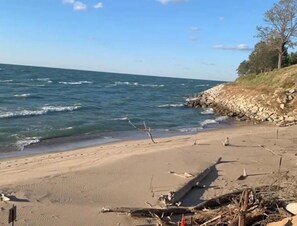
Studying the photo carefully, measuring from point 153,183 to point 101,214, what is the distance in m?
2.92

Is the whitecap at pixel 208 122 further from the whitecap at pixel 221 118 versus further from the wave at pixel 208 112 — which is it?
the wave at pixel 208 112

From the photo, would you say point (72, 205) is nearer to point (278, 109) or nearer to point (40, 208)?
point (40, 208)

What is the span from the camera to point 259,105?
3512 cm

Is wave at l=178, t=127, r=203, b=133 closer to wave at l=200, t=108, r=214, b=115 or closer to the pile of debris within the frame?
wave at l=200, t=108, r=214, b=115

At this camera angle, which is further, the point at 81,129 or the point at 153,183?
the point at 81,129

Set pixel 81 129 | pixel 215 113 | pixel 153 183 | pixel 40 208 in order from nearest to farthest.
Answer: pixel 40 208
pixel 153 183
pixel 81 129
pixel 215 113

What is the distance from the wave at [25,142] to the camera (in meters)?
19.3

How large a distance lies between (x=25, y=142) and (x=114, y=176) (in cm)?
933

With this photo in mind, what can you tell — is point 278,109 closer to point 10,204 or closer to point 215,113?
point 215,113

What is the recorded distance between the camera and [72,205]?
380 inches

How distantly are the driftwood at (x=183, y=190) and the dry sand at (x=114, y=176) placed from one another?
22cm

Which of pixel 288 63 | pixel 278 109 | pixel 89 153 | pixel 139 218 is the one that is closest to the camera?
pixel 139 218

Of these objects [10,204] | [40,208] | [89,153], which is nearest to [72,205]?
[40,208]

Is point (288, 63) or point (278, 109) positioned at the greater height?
point (288, 63)
